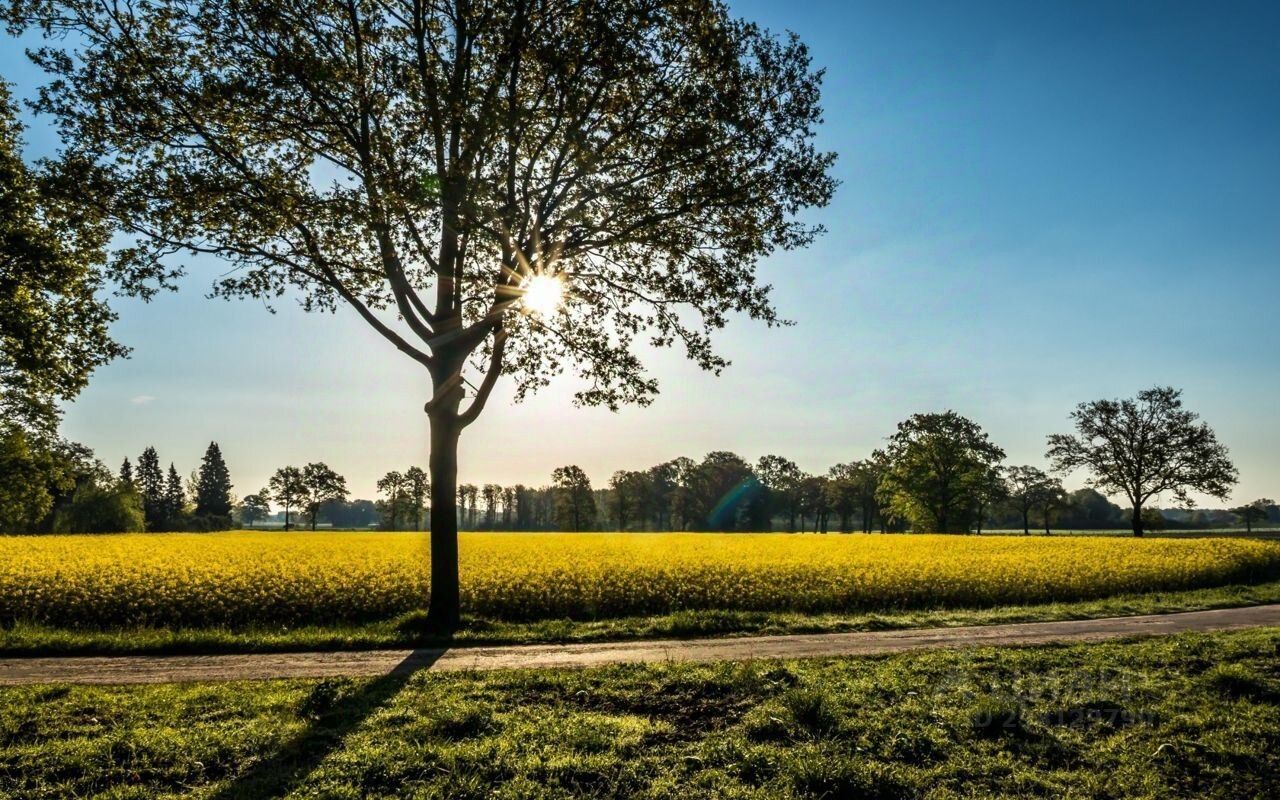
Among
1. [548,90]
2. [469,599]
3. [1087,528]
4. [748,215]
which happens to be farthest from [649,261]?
[1087,528]

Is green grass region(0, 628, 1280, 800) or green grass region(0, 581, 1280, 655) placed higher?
green grass region(0, 628, 1280, 800)

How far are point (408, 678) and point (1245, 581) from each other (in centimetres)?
A: 3090

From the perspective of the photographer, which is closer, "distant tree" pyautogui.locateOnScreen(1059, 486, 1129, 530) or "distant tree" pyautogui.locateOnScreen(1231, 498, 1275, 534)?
"distant tree" pyautogui.locateOnScreen(1231, 498, 1275, 534)

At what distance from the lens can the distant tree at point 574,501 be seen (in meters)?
101

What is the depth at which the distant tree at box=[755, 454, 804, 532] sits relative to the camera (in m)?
107

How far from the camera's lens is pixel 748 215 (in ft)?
46.3

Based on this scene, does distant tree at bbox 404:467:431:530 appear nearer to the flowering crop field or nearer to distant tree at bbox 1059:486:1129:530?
the flowering crop field

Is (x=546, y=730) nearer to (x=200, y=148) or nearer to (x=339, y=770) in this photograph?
(x=339, y=770)

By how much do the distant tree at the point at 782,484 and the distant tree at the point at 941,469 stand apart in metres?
35.9

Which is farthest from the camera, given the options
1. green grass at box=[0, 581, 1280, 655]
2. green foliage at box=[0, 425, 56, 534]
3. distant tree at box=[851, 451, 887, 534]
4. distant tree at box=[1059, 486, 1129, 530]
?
distant tree at box=[1059, 486, 1129, 530]

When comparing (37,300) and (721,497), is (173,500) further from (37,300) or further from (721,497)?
(37,300)

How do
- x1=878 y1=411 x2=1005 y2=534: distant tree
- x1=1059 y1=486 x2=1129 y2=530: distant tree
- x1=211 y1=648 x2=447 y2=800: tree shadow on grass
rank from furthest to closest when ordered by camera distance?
x1=1059 y1=486 x2=1129 y2=530: distant tree < x1=878 y1=411 x2=1005 y2=534: distant tree < x1=211 y1=648 x2=447 y2=800: tree shadow on grass

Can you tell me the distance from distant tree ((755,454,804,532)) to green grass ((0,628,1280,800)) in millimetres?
99092

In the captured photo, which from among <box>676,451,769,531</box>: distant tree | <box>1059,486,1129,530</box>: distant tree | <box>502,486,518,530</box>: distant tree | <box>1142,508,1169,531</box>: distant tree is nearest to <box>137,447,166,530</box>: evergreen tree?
<box>502,486,518,530</box>: distant tree
